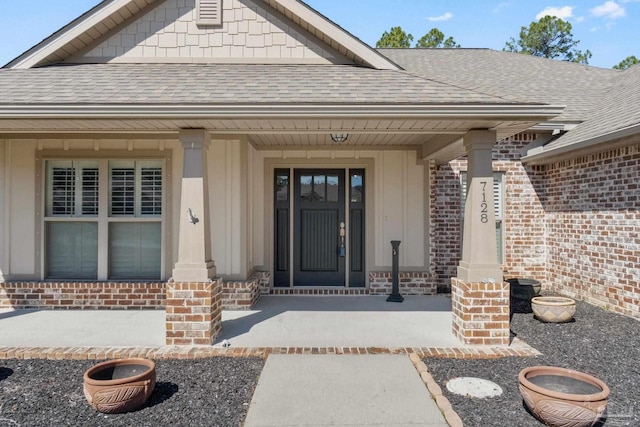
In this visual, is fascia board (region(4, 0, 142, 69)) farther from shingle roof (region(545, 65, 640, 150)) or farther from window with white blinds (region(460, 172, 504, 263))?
shingle roof (region(545, 65, 640, 150))

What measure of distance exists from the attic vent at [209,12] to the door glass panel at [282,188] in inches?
111

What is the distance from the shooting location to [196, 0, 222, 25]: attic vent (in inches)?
241

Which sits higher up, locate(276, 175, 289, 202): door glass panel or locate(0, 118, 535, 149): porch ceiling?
locate(0, 118, 535, 149): porch ceiling

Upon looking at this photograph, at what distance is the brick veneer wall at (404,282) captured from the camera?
7398mm

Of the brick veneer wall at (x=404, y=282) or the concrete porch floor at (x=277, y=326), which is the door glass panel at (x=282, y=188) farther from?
the brick veneer wall at (x=404, y=282)

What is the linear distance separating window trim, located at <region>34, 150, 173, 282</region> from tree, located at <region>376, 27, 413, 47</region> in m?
20.1

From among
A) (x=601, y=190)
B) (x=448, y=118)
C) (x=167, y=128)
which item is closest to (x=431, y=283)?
(x=601, y=190)

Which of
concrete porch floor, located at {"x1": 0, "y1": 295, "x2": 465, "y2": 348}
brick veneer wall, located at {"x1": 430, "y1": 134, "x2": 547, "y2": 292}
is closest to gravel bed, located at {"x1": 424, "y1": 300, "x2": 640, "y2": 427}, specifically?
concrete porch floor, located at {"x1": 0, "y1": 295, "x2": 465, "y2": 348}

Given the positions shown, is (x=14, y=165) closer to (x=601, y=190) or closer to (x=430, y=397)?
(x=430, y=397)

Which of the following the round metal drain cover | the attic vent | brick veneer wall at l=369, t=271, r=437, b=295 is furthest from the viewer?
brick veneer wall at l=369, t=271, r=437, b=295

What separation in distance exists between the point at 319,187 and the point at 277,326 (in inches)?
120

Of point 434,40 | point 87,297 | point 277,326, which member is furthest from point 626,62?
point 87,297

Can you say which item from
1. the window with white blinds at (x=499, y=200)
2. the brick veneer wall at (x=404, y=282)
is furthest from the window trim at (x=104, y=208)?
the window with white blinds at (x=499, y=200)

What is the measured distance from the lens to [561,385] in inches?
131
